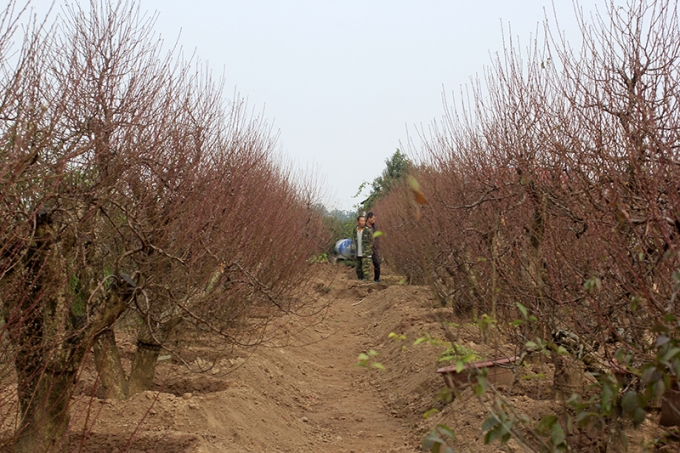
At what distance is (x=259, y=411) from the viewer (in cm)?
590

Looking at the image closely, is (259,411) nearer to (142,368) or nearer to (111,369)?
(142,368)

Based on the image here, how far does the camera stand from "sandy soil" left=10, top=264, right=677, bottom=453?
4414mm

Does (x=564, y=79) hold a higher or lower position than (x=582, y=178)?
higher

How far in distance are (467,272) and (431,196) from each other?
2429 mm

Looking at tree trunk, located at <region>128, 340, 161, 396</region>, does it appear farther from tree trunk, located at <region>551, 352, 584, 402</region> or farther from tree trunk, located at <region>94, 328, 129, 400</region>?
tree trunk, located at <region>551, 352, 584, 402</region>

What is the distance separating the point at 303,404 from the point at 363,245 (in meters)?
12.9

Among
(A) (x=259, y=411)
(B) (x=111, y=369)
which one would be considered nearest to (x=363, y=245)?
(A) (x=259, y=411)

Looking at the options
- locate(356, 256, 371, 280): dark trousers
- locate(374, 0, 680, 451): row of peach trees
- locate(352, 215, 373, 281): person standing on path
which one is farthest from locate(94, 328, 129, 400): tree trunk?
locate(356, 256, 371, 280): dark trousers

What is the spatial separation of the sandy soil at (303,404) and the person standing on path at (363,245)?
664 centimetres

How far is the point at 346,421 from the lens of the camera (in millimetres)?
6598

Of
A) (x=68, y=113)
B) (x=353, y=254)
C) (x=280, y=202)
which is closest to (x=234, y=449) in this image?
(x=68, y=113)

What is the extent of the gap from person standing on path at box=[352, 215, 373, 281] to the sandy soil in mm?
6637

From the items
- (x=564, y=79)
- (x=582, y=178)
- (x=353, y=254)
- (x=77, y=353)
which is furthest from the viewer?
(x=353, y=254)

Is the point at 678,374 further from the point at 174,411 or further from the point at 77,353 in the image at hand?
the point at 174,411
